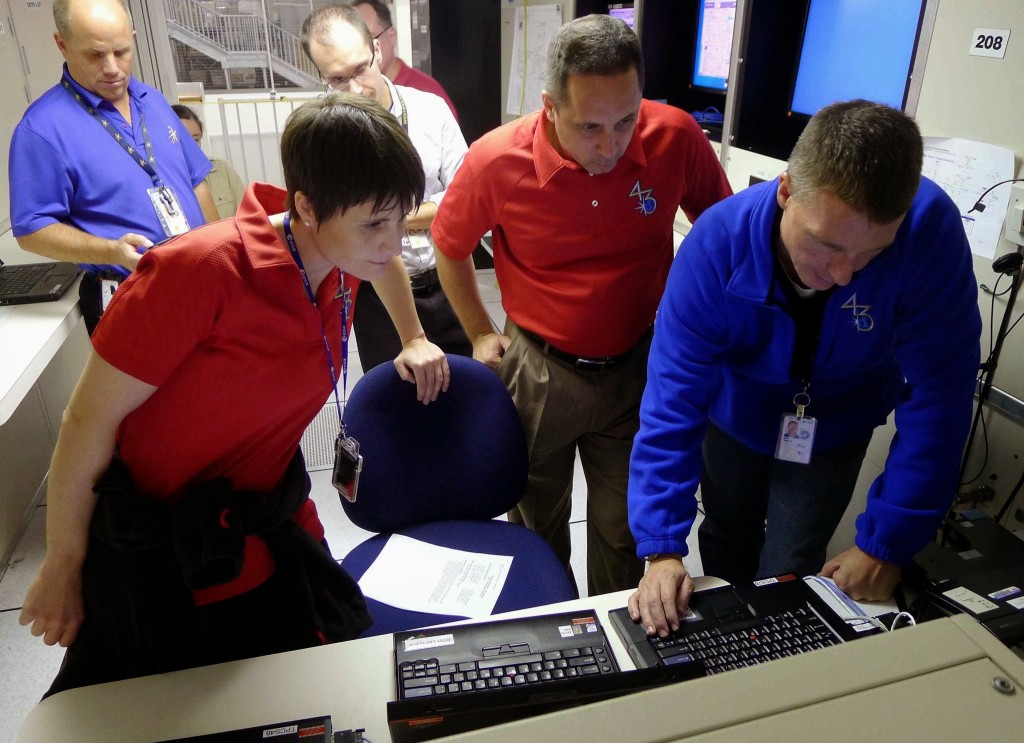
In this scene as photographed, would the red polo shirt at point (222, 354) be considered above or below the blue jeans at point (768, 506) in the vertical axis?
above

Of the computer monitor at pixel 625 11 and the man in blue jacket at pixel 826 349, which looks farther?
the computer monitor at pixel 625 11

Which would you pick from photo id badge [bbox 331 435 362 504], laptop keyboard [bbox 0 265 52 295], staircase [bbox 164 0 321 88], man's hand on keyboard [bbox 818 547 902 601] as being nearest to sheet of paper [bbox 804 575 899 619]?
man's hand on keyboard [bbox 818 547 902 601]

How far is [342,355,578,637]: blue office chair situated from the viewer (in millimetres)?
1524

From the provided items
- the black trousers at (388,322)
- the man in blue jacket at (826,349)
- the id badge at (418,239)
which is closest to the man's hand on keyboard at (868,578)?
the man in blue jacket at (826,349)

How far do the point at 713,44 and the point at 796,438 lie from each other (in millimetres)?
1760

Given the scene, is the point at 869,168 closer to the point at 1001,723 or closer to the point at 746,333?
the point at 746,333

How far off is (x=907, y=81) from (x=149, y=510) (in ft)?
5.90

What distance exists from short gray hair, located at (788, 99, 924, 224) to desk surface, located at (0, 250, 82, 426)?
1.97m

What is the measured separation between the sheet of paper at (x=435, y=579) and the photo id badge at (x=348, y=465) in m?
0.19

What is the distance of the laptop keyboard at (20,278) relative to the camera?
2.40 metres

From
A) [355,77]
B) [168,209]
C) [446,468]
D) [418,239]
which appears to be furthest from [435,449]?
[168,209]

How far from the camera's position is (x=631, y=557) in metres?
1.76

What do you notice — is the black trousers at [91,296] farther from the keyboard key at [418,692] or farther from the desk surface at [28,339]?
the keyboard key at [418,692]

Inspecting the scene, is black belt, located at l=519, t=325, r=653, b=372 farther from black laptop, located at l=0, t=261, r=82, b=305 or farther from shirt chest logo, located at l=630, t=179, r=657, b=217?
black laptop, located at l=0, t=261, r=82, b=305
